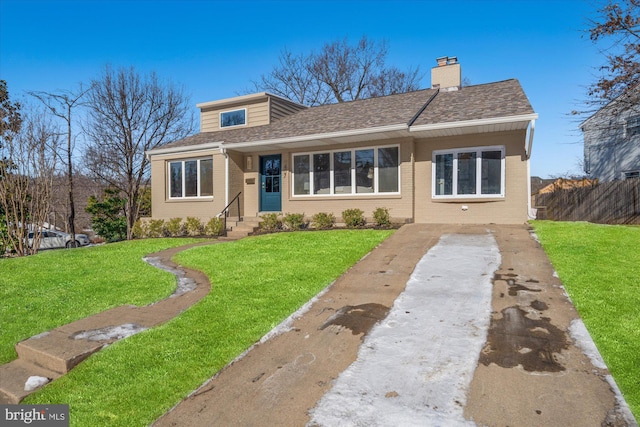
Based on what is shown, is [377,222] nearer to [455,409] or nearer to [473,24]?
[455,409]

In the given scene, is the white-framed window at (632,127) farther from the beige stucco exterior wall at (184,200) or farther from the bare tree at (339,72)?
the beige stucco exterior wall at (184,200)

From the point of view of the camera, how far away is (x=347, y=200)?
12.7 metres

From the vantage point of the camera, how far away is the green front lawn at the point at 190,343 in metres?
3.17

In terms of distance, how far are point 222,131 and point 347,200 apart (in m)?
7.65

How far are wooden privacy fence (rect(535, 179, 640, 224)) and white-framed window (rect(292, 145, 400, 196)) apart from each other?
782cm

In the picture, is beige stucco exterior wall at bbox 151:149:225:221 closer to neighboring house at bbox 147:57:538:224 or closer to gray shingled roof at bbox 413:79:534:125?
neighboring house at bbox 147:57:538:224

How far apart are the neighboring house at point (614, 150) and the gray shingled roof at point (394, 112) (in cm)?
865

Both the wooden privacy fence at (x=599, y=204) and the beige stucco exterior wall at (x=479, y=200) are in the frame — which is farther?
the wooden privacy fence at (x=599, y=204)

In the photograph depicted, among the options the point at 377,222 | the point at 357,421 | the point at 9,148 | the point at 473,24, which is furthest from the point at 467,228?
the point at 9,148

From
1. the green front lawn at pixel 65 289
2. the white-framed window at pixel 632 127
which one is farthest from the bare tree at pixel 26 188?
the white-framed window at pixel 632 127

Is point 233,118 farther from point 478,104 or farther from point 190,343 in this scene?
point 190,343

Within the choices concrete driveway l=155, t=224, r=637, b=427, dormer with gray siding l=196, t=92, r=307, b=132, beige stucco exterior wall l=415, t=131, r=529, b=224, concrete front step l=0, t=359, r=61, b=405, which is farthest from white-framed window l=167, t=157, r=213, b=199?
concrete front step l=0, t=359, r=61, b=405

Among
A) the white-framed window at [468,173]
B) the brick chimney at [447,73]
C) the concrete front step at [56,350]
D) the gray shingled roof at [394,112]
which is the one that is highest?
the brick chimney at [447,73]

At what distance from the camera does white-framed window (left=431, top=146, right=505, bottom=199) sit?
11.0 m
